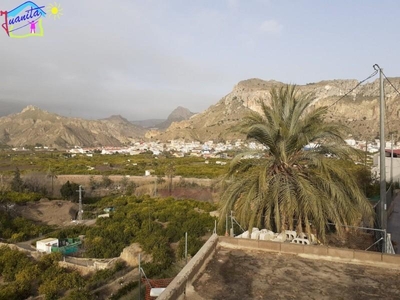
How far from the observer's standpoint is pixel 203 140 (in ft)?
496

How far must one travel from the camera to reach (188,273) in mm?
4695

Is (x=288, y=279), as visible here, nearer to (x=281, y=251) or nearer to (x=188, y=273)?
(x=281, y=251)

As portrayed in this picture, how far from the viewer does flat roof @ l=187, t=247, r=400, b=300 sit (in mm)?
4566

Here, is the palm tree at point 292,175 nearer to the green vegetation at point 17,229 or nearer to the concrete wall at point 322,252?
the concrete wall at point 322,252

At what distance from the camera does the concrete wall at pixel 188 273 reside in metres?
4.07

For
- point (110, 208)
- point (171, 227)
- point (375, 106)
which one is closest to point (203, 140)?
point (375, 106)

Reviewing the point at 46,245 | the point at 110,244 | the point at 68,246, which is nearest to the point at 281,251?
the point at 110,244

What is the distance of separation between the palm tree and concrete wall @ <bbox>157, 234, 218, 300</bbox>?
2.11 m

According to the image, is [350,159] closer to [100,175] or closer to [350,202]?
[350,202]

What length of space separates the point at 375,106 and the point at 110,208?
102 meters

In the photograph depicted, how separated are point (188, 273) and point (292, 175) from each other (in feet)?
14.6

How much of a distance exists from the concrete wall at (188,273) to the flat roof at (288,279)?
10 cm

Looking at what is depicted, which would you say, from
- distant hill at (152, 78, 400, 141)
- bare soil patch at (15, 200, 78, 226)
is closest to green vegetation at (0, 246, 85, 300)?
bare soil patch at (15, 200, 78, 226)

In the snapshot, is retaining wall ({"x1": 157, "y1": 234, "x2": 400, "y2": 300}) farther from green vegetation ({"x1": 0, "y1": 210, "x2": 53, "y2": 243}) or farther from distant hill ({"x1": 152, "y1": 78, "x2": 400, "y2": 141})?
distant hill ({"x1": 152, "y1": 78, "x2": 400, "y2": 141})
